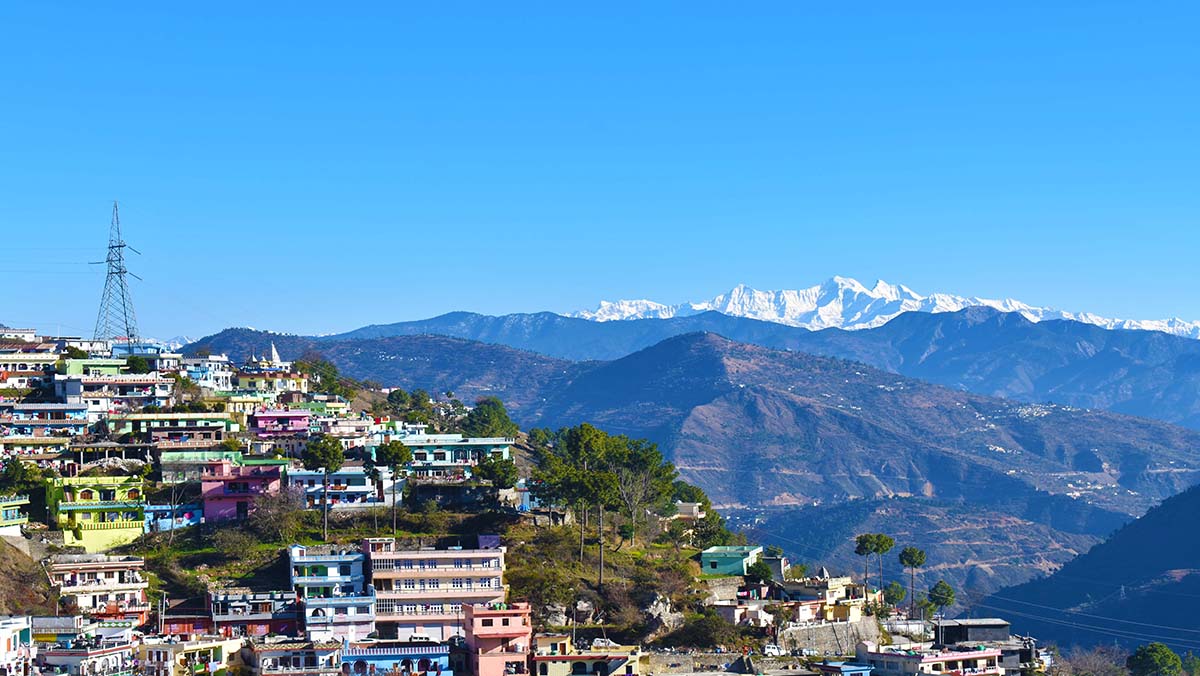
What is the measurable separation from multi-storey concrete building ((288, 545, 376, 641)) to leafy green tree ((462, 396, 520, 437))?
119ft

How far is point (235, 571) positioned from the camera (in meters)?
59.5

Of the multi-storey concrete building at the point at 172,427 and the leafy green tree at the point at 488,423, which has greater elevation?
the leafy green tree at the point at 488,423

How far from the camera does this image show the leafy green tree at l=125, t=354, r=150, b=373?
273ft

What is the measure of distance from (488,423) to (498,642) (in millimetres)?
51761

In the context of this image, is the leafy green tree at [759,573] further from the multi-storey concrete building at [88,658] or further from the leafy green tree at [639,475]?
the multi-storey concrete building at [88,658]

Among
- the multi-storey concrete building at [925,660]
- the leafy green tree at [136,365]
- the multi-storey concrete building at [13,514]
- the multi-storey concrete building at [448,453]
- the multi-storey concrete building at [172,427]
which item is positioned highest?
the leafy green tree at [136,365]

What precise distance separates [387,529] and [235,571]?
686cm

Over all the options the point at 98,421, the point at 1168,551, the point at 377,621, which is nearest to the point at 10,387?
the point at 98,421

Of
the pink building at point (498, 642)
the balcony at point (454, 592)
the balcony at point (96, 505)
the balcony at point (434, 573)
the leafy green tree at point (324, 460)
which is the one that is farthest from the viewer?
the leafy green tree at point (324, 460)

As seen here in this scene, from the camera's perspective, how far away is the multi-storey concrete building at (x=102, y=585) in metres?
55.1

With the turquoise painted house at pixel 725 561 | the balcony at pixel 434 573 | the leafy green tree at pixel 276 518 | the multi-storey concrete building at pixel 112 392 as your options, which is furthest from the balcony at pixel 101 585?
the turquoise painted house at pixel 725 561

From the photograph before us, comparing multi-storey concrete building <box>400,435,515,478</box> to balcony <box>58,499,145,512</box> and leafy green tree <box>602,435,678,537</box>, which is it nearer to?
leafy green tree <box>602,435,678,537</box>

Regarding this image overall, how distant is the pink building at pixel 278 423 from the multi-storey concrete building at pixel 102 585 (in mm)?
17477

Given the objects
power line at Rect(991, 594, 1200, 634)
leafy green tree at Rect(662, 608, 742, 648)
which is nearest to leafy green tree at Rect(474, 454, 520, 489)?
leafy green tree at Rect(662, 608, 742, 648)
